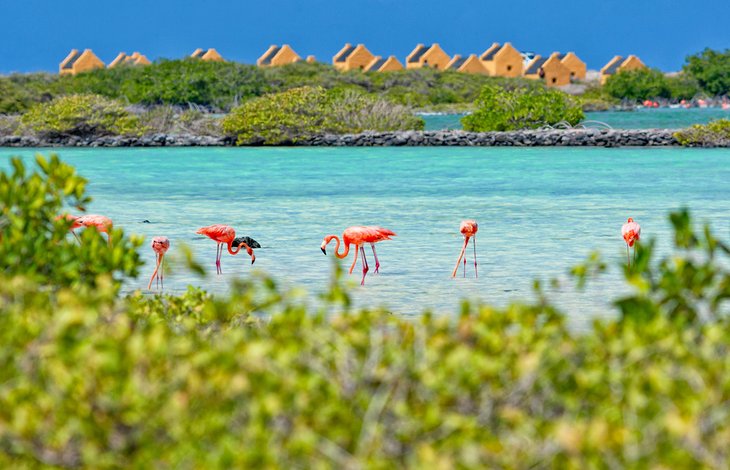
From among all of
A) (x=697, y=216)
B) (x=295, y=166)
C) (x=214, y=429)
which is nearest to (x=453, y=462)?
(x=214, y=429)

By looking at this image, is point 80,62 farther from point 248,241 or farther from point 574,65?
point 248,241

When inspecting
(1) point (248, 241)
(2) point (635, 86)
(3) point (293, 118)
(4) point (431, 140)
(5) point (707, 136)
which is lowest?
(1) point (248, 241)

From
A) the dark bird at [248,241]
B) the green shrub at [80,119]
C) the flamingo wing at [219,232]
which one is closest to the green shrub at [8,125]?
the green shrub at [80,119]

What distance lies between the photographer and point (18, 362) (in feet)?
13.4

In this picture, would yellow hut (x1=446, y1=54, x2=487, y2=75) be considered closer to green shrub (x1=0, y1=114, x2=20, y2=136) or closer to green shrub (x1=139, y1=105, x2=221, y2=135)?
green shrub (x1=139, y1=105, x2=221, y2=135)

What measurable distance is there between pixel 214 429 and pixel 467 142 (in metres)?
40.4

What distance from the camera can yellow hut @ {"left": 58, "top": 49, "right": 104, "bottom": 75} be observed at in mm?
140350

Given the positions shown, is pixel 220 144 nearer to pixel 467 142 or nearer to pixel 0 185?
pixel 467 142

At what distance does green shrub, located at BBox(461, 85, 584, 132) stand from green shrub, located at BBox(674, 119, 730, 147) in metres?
5.77

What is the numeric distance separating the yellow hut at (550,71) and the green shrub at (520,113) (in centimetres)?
9699

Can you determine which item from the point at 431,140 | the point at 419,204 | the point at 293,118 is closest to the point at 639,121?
the point at 431,140

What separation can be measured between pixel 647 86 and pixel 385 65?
2942cm

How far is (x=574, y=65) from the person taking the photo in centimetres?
15412

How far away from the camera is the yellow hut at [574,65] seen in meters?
154
